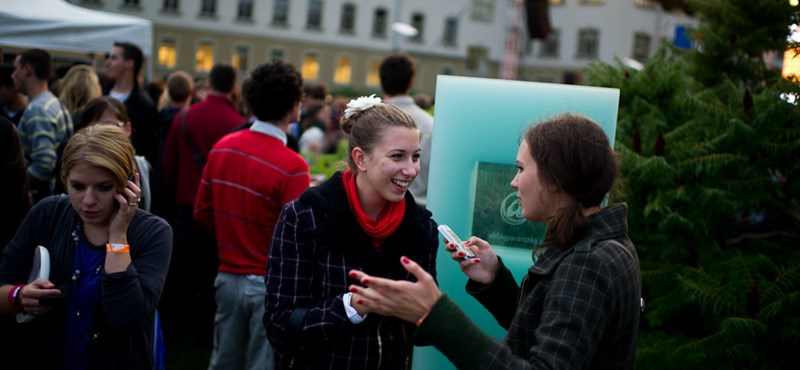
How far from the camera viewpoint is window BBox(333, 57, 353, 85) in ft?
163

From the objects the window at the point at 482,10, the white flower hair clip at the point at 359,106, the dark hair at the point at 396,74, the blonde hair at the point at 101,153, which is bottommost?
the blonde hair at the point at 101,153

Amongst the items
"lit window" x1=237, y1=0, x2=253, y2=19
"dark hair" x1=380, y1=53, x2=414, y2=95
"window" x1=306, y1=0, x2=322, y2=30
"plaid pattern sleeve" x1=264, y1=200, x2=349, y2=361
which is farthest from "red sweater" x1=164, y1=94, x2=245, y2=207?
"window" x1=306, y1=0, x2=322, y2=30

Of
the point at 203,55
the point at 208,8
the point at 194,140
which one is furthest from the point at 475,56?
the point at 194,140

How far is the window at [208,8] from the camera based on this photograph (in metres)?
44.5

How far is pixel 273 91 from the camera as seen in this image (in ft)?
13.8

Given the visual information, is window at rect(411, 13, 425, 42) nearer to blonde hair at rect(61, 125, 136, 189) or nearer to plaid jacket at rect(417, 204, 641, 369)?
blonde hair at rect(61, 125, 136, 189)

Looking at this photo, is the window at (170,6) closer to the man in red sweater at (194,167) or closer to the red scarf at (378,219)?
the man in red sweater at (194,167)

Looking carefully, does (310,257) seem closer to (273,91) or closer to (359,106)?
(359,106)

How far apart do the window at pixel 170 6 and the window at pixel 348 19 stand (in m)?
11.1

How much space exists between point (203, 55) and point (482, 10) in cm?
2102

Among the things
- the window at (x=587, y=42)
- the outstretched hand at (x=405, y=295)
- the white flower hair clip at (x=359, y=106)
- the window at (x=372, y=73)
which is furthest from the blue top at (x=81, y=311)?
the window at (x=587, y=42)

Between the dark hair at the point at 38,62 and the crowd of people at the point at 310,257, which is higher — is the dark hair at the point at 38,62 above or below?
above

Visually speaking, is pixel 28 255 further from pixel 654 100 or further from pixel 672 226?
pixel 654 100

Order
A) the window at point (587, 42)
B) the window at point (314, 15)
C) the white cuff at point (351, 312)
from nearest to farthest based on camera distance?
the white cuff at point (351, 312)
the window at point (314, 15)
the window at point (587, 42)
